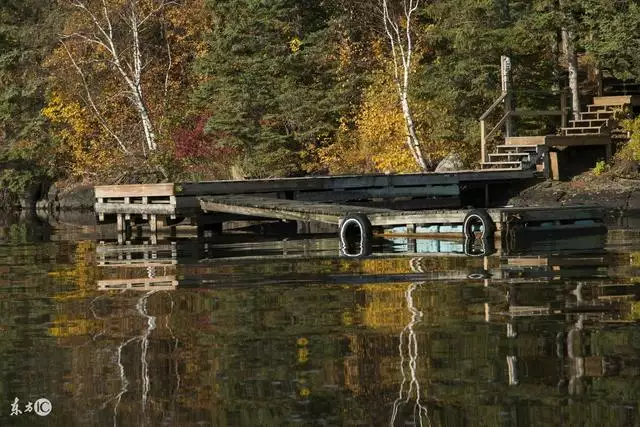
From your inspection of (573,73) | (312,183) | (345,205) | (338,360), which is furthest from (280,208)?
(338,360)

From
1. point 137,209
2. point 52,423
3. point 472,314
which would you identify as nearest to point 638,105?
point 137,209

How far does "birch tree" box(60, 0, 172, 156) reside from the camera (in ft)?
131

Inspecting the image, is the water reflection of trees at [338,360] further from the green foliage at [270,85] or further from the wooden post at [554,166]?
the green foliage at [270,85]

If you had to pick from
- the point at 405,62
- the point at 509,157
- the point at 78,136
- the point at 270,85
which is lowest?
the point at 509,157

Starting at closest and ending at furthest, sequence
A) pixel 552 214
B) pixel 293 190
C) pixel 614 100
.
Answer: pixel 552 214 → pixel 293 190 → pixel 614 100

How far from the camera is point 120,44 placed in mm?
42938

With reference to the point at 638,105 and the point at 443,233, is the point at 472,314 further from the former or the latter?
the point at 638,105

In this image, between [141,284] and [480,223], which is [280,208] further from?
[141,284]

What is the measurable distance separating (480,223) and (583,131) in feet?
39.3

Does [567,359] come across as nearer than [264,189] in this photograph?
Yes

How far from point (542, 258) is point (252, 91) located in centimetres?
2193

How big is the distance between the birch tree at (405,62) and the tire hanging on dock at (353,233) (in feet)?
40.8

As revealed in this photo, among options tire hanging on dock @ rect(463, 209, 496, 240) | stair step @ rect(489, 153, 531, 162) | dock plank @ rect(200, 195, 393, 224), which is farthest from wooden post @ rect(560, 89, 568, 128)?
tire hanging on dock @ rect(463, 209, 496, 240)

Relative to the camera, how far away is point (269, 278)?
15836mm
